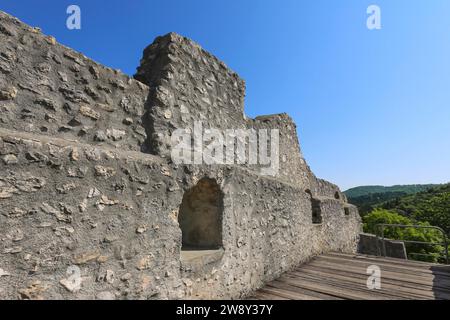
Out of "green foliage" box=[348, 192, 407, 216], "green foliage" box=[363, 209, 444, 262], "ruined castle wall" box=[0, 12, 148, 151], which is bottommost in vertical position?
"green foliage" box=[363, 209, 444, 262]

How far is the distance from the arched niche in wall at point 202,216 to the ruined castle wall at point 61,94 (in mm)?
1088

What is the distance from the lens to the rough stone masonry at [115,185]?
1863 millimetres

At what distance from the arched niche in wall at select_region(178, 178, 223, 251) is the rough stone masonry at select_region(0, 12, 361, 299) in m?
0.01

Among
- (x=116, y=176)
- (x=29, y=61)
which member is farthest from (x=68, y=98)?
(x=116, y=176)

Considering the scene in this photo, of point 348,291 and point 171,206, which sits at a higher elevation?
point 171,206

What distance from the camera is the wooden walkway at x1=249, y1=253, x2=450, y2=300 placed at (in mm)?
3887

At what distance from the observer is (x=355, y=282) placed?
4.55 m

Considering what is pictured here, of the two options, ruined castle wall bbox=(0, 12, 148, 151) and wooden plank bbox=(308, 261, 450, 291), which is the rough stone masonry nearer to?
ruined castle wall bbox=(0, 12, 148, 151)

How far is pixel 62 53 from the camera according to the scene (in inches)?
93.2

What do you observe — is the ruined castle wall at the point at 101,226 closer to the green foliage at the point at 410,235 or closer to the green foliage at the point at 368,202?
the green foliage at the point at 410,235

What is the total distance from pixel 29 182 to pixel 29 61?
0.95 meters

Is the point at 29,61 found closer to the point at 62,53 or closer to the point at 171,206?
the point at 62,53

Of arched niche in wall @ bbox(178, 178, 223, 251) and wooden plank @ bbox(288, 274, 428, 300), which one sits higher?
arched niche in wall @ bbox(178, 178, 223, 251)

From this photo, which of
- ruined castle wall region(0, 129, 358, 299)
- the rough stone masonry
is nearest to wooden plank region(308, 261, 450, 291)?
the rough stone masonry
